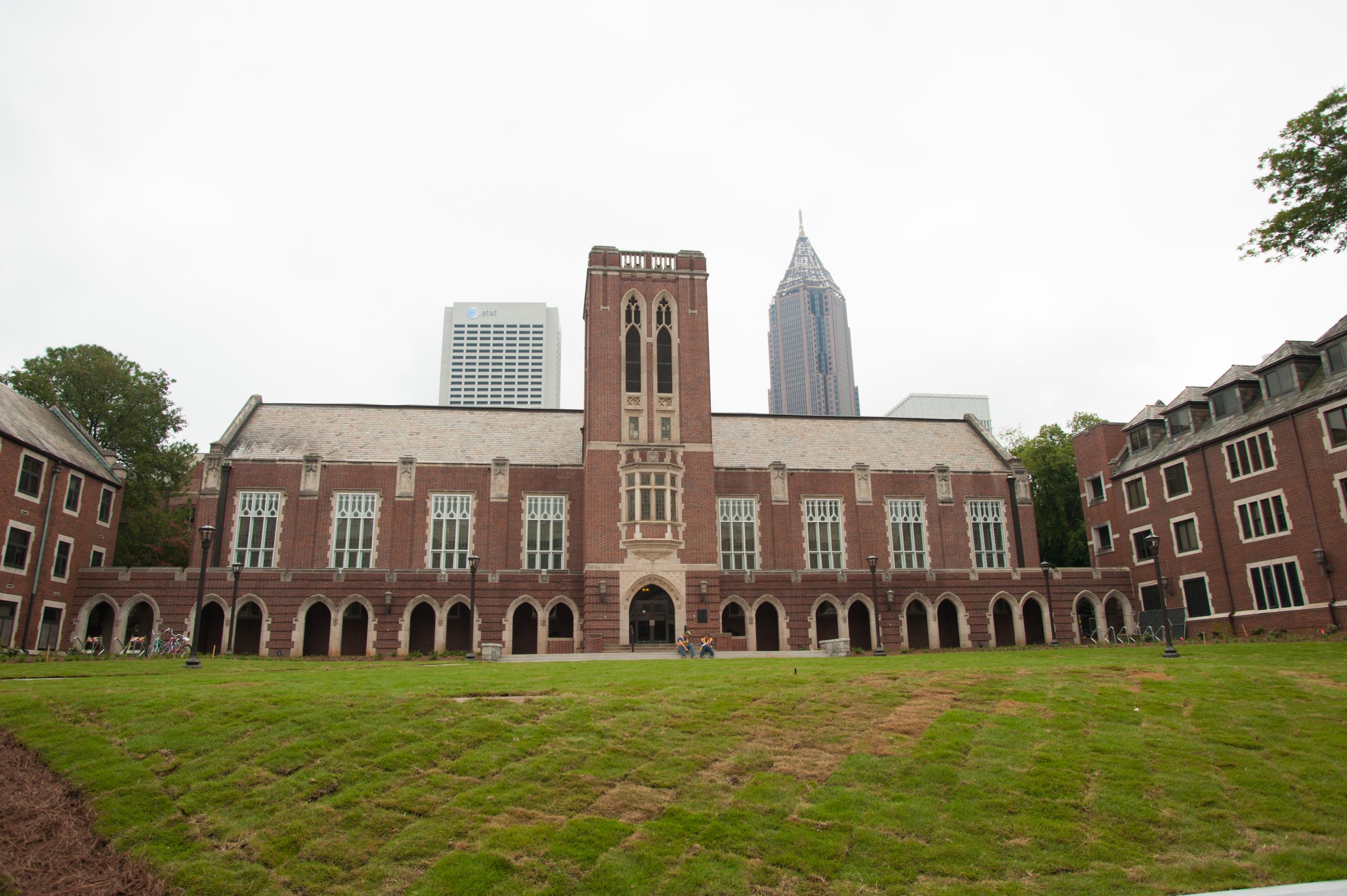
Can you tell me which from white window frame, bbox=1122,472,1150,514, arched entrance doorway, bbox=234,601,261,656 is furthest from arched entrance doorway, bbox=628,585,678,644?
white window frame, bbox=1122,472,1150,514

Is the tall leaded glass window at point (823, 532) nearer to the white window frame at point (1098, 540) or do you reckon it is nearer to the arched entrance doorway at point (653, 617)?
the arched entrance doorway at point (653, 617)

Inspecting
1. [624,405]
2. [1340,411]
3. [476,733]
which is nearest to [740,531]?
[624,405]

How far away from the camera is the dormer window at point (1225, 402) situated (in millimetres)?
40906

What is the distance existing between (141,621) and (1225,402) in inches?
2041

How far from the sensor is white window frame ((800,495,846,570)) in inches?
1828

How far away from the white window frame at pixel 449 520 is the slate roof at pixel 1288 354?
37014 millimetres

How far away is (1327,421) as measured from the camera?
113 ft

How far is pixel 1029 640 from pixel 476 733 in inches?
1572

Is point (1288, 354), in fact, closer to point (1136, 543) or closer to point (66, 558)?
point (1136, 543)

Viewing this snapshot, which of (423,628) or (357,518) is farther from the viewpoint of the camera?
(357,518)

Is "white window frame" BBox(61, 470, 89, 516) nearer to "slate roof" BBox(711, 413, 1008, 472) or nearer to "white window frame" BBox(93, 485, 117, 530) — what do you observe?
"white window frame" BBox(93, 485, 117, 530)

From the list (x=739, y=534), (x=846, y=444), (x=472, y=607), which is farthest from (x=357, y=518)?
(x=846, y=444)

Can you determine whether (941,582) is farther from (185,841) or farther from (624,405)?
(185,841)

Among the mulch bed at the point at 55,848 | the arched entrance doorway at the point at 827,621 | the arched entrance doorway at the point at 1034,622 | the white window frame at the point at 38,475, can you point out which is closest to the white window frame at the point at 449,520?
the white window frame at the point at 38,475
